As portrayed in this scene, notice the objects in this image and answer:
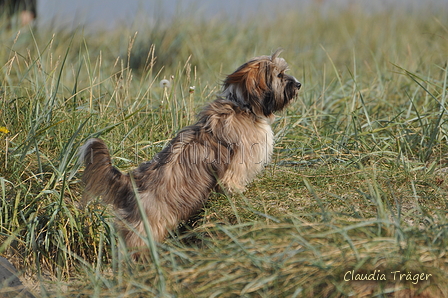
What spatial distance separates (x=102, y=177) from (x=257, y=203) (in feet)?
3.50

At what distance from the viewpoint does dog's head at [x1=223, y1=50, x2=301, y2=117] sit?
391 centimetres

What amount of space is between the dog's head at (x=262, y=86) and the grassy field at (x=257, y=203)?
53cm

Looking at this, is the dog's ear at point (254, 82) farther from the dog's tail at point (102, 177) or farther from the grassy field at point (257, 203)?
the dog's tail at point (102, 177)

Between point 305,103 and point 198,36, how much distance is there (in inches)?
131

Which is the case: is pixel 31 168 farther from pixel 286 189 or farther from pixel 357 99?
pixel 357 99

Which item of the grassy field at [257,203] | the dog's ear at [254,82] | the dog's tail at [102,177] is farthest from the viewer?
the dog's ear at [254,82]

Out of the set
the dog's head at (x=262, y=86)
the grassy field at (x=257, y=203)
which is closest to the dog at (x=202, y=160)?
the dog's head at (x=262, y=86)

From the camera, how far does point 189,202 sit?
3.58 metres

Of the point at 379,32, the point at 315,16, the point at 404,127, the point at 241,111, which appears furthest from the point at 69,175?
the point at 315,16

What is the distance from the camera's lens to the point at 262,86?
12.8 feet

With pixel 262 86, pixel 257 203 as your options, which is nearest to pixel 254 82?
pixel 262 86

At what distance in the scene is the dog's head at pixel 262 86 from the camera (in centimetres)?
391

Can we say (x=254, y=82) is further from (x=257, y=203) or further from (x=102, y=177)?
(x=102, y=177)

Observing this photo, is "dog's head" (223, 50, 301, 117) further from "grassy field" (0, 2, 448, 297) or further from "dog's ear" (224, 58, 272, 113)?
"grassy field" (0, 2, 448, 297)
